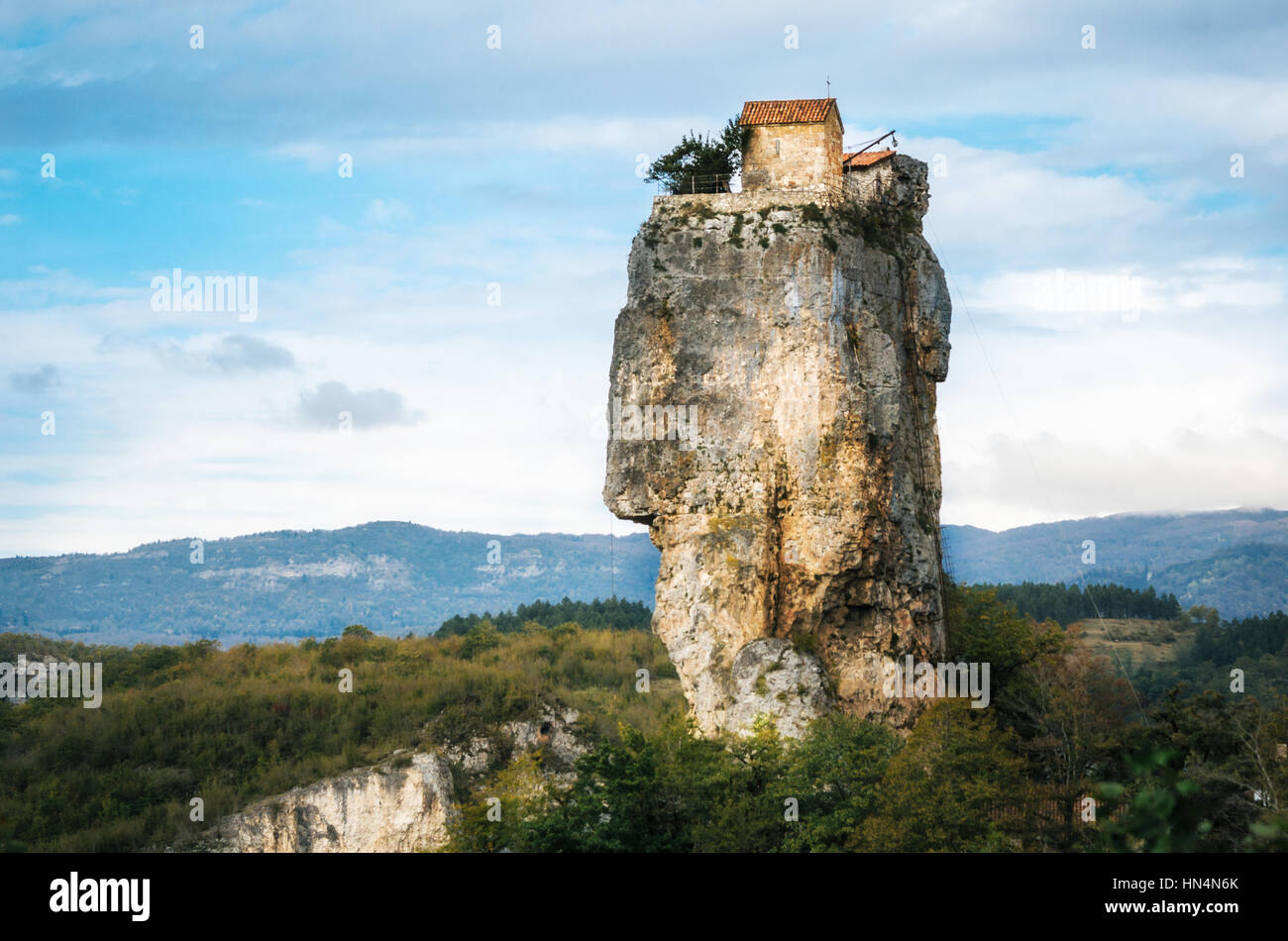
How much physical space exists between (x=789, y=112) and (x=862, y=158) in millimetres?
3670

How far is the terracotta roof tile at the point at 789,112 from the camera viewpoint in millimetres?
44375

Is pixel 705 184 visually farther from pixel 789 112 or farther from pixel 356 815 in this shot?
pixel 356 815

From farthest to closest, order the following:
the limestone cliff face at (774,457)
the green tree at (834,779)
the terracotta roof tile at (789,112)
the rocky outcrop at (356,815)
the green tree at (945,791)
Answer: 1. the rocky outcrop at (356,815)
2. the terracotta roof tile at (789,112)
3. the limestone cliff face at (774,457)
4. the green tree at (834,779)
5. the green tree at (945,791)

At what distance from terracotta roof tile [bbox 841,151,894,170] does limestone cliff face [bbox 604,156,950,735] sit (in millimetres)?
2423

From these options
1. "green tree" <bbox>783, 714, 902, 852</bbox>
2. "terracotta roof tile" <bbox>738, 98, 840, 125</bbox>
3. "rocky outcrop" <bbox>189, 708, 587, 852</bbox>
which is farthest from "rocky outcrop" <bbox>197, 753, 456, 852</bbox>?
"terracotta roof tile" <bbox>738, 98, 840, 125</bbox>

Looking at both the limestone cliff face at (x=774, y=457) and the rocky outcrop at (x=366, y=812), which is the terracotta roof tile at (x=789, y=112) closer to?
the limestone cliff face at (x=774, y=457)

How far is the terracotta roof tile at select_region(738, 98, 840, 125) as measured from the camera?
44375 millimetres

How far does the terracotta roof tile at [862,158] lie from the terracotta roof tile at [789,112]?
7.24ft

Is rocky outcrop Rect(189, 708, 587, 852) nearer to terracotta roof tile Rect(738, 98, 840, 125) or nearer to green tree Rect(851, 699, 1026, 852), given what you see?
green tree Rect(851, 699, 1026, 852)

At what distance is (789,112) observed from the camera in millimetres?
44719

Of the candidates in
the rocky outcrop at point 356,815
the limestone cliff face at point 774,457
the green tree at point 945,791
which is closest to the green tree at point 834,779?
the green tree at point 945,791
